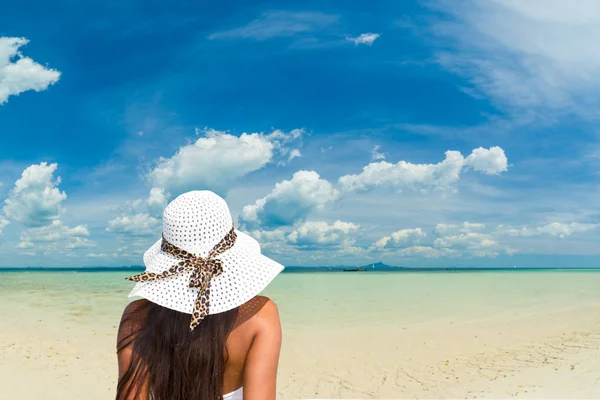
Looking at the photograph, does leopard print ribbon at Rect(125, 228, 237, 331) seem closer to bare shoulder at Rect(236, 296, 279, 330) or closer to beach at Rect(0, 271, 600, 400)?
bare shoulder at Rect(236, 296, 279, 330)

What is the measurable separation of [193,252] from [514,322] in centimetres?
1239

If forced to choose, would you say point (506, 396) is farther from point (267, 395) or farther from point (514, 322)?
point (514, 322)

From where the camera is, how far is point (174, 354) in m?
1.52

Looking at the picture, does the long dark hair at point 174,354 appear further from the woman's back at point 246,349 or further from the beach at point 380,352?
the beach at point 380,352

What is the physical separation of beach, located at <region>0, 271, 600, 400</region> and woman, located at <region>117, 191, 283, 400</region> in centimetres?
519

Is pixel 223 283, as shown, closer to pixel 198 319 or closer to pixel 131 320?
pixel 198 319

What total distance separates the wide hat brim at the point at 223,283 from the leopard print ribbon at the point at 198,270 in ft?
0.05

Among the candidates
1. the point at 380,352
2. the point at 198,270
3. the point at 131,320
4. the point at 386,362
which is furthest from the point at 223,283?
the point at 380,352

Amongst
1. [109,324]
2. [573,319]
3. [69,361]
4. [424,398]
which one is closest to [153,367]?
[424,398]

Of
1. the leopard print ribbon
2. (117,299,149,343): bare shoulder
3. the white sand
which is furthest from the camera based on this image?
the white sand

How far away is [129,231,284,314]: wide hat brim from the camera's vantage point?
1.52 m

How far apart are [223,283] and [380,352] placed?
7.69 meters

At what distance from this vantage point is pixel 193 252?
1.62m

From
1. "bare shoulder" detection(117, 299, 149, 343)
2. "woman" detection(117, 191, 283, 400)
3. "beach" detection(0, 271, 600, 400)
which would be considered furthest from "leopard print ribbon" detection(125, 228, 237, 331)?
"beach" detection(0, 271, 600, 400)
